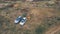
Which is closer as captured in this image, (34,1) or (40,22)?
(40,22)

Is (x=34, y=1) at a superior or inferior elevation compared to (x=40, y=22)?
superior

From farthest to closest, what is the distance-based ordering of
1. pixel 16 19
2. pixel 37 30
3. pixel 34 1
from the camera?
1. pixel 34 1
2. pixel 16 19
3. pixel 37 30

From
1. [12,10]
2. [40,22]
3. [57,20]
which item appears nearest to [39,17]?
[40,22]

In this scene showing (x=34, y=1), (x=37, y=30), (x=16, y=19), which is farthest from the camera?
(x=34, y=1)

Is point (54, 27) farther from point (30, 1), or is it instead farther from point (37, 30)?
point (30, 1)

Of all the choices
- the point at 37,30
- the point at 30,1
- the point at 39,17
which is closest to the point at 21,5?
the point at 30,1

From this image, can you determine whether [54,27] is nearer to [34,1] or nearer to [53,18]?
[53,18]
